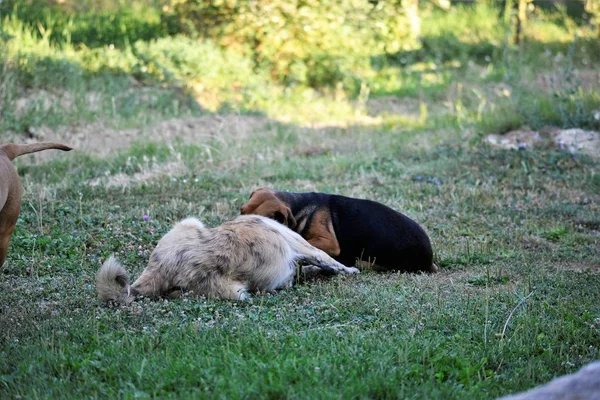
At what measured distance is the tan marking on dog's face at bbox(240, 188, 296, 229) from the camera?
6637mm

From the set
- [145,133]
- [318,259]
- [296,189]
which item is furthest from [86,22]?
[318,259]

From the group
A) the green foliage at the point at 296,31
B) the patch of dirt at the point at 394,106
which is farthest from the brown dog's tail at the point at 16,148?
the green foliage at the point at 296,31

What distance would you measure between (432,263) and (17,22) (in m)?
11.4

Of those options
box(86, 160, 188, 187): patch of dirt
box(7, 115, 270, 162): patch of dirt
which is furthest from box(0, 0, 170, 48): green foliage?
box(86, 160, 188, 187): patch of dirt

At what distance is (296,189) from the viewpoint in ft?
30.3

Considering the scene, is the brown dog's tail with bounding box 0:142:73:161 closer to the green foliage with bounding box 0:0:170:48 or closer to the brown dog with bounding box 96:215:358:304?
the brown dog with bounding box 96:215:358:304

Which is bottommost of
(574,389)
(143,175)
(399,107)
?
(399,107)

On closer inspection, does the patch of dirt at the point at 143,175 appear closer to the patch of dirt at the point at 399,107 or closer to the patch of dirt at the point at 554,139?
the patch of dirt at the point at 554,139

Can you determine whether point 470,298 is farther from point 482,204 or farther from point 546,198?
point 546,198

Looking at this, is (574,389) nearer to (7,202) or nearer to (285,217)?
(285,217)

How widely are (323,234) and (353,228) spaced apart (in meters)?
0.28

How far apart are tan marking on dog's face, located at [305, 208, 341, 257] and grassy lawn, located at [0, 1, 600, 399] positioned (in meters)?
0.52

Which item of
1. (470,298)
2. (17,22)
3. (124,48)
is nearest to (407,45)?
(124,48)

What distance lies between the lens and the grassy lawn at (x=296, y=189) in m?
4.34
